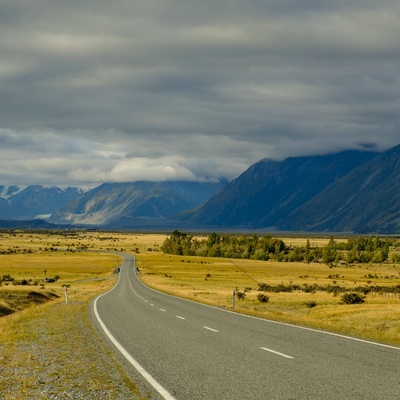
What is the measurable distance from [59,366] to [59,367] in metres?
0.16

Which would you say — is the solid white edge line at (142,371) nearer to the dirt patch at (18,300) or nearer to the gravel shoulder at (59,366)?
the gravel shoulder at (59,366)

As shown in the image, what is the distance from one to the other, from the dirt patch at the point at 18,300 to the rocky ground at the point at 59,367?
2093cm

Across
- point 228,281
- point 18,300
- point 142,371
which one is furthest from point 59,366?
point 228,281

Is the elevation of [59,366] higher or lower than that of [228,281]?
higher

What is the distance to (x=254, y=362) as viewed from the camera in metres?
14.7

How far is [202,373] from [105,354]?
4563 millimetres

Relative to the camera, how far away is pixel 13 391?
1158cm

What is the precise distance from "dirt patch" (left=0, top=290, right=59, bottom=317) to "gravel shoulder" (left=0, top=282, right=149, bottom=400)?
66.8 feet

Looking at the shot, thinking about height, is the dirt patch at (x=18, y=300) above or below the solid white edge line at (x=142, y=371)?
below

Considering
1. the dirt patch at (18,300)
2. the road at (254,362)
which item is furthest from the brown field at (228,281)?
the road at (254,362)

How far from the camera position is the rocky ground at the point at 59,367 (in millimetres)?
11523

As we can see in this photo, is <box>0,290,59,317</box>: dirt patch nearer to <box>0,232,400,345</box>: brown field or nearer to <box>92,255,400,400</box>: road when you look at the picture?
<box>0,232,400,345</box>: brown field

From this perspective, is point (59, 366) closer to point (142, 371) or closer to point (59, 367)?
point (59, 367)

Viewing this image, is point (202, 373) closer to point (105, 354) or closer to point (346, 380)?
point (346, 380)
